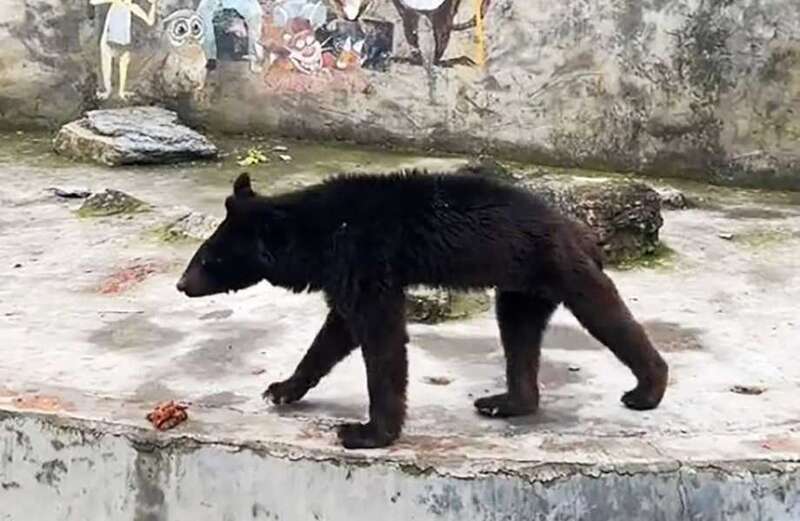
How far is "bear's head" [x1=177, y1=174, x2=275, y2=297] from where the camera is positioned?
4262 millimetres

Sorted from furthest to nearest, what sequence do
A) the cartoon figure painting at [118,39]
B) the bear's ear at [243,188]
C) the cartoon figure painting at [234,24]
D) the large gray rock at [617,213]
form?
the cartoon figure painting at [118,39] < the cartoon figure painting at [234,24] < the large gray rock at [617,213] < the bear's ear at [243,188]

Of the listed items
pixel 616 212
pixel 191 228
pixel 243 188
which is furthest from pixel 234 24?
pixel 243 188

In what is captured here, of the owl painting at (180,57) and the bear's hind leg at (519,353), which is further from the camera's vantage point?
the owl painting at (180,57)

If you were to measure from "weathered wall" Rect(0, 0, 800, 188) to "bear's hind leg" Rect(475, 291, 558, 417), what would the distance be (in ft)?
14.2

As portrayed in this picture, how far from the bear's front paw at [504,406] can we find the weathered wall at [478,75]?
→ 437 cm

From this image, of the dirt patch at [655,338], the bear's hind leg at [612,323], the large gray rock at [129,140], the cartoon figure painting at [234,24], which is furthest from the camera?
the cartoon figure painting at [234,24]

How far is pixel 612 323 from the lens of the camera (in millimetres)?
4246

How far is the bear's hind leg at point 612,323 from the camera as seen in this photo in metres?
4.20

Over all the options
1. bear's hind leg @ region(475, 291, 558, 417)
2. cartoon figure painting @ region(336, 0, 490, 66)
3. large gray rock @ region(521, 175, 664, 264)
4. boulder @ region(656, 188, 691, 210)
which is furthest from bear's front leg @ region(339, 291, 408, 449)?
cartoon figure painting @ region(336, 0, 490, 66)

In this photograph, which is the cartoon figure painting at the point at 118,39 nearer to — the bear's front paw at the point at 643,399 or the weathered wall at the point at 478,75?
the weathered wall at the point at 478,75

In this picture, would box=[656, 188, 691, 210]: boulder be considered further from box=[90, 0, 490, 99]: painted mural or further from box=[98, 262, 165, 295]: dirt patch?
box=[98, 262, 165, 295]: dirt patch

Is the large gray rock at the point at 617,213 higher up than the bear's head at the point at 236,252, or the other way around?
the bear's head at the point at 236,252

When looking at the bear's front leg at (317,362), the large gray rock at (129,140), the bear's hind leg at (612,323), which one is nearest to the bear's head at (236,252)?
the bear's front leg at (317,362)

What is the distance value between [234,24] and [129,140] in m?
1.27
